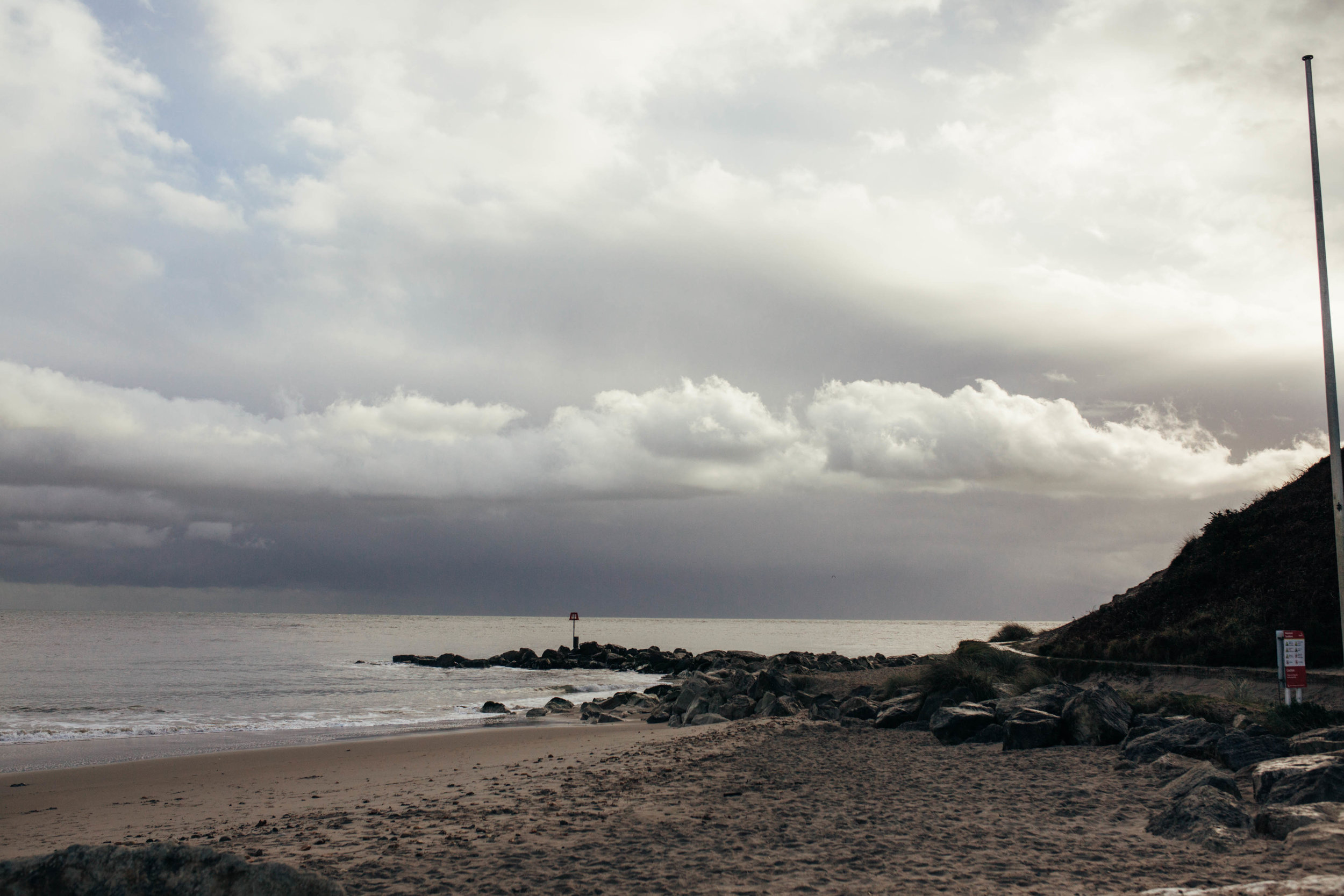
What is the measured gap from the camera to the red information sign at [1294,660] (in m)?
12.0

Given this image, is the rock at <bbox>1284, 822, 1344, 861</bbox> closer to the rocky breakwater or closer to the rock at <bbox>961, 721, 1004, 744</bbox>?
the rock at <bbox>961, 721, 1004, 744</bbox>

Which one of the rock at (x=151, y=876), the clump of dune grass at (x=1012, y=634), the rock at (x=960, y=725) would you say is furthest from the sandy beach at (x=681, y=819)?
the clump of dune grass at (x=1012, y=634)

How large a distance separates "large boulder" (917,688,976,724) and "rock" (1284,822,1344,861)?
9.14 m

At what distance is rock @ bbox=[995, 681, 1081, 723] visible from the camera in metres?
12.7

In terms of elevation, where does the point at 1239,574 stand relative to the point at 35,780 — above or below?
above

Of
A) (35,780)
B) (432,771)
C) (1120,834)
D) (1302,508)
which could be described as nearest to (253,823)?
(432,771)

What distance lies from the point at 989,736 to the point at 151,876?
11.2 m

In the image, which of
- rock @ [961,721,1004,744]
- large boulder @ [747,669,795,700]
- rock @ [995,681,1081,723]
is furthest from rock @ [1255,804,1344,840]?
large boulder @ [747,669,795,700]

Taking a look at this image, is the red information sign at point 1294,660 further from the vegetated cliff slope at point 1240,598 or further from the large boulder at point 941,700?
the vegetated cliff slope at point 1240,598

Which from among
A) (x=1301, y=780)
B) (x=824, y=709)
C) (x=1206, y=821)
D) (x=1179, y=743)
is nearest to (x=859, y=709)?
(x=824, y=709)

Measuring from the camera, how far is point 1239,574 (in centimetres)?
2264

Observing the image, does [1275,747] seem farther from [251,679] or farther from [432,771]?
[251,679]

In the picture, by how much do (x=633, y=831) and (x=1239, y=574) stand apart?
71.9 feet

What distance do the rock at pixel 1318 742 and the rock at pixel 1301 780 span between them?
97 centimetres
